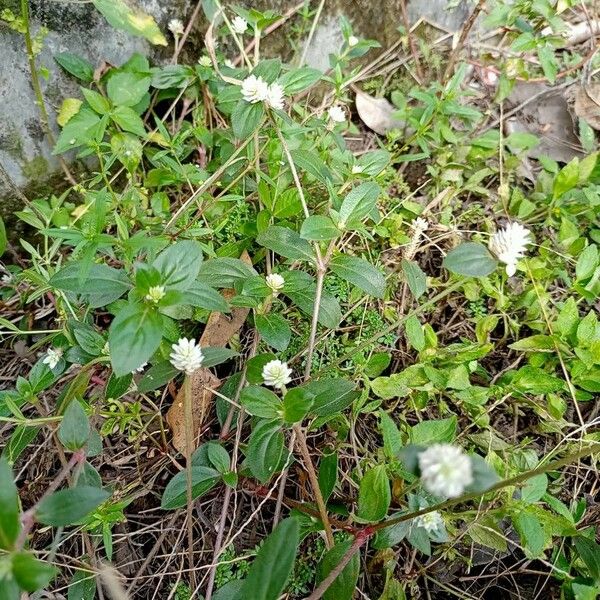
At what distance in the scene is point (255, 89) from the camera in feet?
4.06

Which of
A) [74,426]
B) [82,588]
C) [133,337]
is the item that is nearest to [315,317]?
[133,337]

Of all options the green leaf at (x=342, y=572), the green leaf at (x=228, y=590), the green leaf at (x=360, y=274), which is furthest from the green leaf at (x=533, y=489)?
the green leaf at (x=228, y=590)

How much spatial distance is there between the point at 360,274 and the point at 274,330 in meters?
0.23

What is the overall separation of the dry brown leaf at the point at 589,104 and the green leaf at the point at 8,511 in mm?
1959

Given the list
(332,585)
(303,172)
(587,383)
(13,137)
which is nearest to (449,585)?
(332,585)

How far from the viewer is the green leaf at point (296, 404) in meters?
1.07

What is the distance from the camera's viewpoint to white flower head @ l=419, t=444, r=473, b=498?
0.74 metres

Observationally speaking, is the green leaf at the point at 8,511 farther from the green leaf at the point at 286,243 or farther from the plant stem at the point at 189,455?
the green leaf at the point at 286,243

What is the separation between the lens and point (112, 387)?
1.24 metres

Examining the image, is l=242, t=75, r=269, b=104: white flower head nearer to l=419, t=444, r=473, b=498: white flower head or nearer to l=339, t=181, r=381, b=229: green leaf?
l=339, t=181, r=381, b=229: green leaf

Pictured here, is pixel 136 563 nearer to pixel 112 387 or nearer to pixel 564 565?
pixel 112 387

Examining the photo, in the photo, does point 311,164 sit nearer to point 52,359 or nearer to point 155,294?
point 155,294

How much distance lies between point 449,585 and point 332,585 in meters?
0.39

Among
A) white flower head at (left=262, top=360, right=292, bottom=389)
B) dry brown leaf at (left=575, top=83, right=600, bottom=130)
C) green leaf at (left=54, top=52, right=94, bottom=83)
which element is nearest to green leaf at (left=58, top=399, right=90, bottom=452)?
white flower head at (left=262, top=360, right=292, bottom=389)
